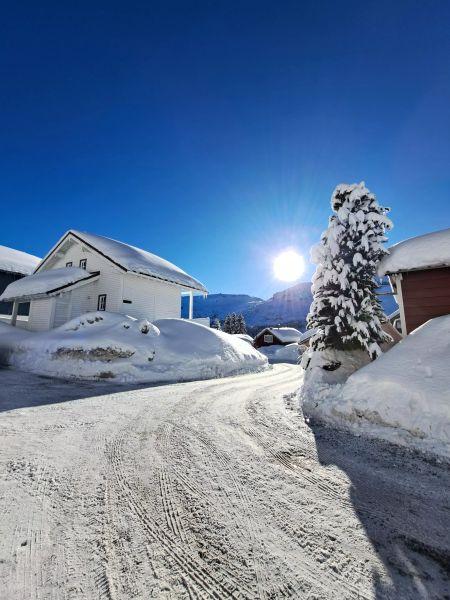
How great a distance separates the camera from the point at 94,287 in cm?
2012

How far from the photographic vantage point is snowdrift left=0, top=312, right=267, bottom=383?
12359mm

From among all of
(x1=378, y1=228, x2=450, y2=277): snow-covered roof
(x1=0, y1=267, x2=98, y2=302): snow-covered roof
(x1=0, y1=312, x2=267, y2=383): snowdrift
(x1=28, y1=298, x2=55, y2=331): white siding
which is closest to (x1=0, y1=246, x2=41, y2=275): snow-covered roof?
(x1=0, y1=267, x2=98, y2=302): snow-covered roof

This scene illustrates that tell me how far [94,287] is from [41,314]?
376 centimetres

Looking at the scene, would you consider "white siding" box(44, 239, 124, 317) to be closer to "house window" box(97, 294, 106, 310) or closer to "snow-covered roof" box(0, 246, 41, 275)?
"house window" box(97, 294, 106, 310)

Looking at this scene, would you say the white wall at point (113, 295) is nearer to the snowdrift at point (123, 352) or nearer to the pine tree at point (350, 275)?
the snowdrift at point (123, 352)

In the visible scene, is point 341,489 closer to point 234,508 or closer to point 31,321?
point 234,508

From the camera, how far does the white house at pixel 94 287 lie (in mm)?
18203

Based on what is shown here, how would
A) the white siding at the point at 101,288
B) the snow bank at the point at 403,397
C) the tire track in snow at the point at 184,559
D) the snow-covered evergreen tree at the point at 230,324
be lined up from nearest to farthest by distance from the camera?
the tire track in snow at the point at 184,559 → the snow bank at the point at 403,397 → the white siding at the point at 101,288 → the snow-covered evergreen tree at the point at 230,324

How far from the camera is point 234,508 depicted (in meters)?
2.75

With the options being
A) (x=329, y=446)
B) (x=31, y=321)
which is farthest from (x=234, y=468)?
(x=31, y=321)

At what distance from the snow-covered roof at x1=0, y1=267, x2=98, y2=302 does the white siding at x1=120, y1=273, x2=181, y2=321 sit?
9.19 feet

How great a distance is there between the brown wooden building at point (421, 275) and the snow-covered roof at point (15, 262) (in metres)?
34.8

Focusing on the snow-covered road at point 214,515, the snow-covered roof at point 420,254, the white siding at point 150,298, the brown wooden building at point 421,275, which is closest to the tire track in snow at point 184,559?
the snow-covered road at point 214,515

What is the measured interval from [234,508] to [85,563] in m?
1.33
